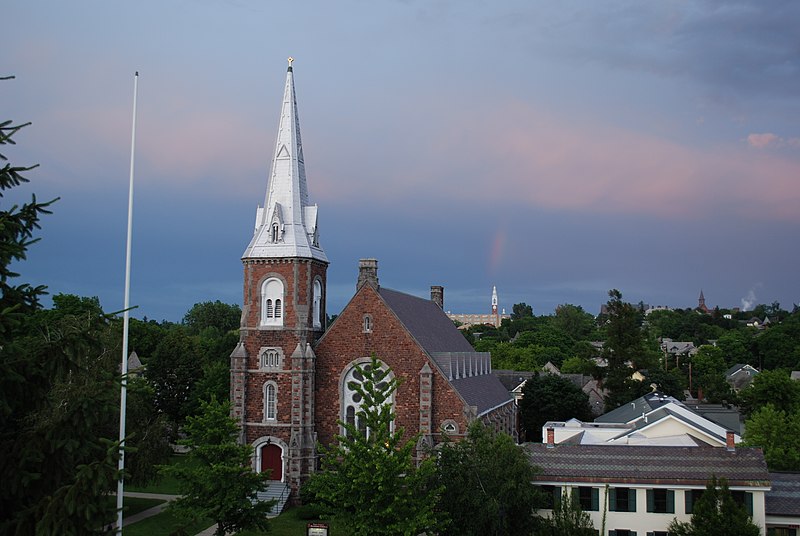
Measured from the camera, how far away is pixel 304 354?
160 ft

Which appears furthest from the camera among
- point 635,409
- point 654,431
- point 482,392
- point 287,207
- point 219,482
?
point 635,409

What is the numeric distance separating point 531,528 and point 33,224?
25475 mm

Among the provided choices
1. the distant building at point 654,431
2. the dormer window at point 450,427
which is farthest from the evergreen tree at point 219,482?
the distant building at point 654,431

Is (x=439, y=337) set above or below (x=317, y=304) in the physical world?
below

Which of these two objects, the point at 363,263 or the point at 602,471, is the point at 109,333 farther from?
the point at 602,471

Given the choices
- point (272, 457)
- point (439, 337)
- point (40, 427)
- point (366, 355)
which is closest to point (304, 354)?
point (366, 355)

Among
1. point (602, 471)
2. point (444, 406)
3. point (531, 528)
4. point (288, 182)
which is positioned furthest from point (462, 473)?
point (288, 182)

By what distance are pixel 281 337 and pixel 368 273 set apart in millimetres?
6990

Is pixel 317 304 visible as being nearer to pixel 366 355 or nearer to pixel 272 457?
pixel 366 355

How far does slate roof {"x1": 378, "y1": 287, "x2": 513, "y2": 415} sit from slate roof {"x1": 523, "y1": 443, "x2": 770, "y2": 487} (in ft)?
34.8

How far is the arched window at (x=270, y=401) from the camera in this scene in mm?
49297

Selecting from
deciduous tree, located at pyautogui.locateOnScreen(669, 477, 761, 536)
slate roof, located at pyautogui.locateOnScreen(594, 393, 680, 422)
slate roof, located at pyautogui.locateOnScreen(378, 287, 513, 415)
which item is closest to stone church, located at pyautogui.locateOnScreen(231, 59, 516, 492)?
slate roof, located at pyautogui.locateOnScreen(378, 287, 513, 415)

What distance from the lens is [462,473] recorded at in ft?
112

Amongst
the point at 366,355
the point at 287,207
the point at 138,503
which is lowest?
the point at 138,503
